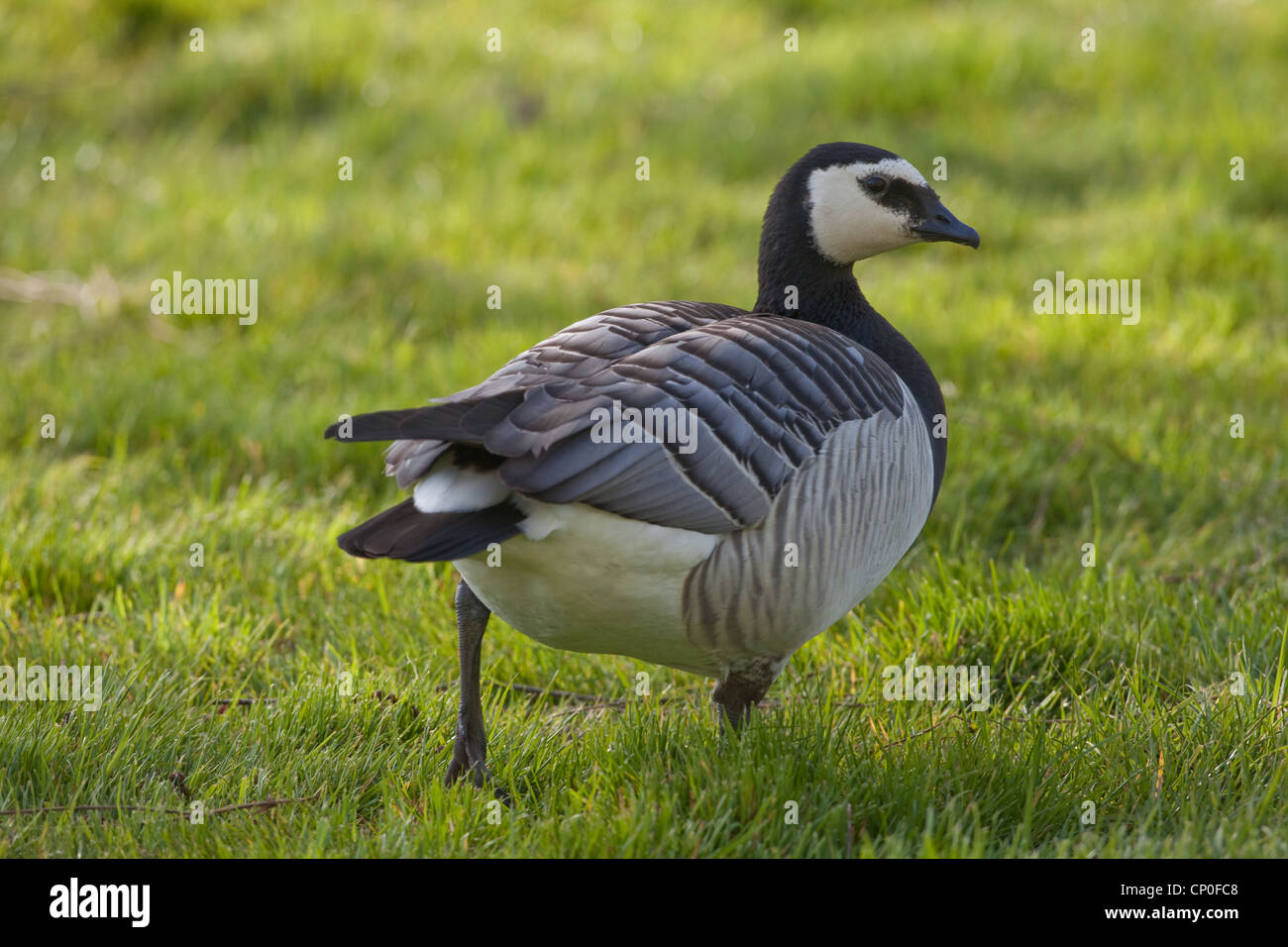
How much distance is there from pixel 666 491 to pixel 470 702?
82 cm

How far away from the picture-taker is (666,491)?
308cm

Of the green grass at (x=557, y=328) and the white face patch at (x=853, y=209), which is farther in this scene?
the white face patch at (x=853, y=209)

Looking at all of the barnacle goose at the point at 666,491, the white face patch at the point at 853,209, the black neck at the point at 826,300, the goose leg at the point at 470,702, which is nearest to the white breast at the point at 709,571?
the barnacle goose at the point at 666,491

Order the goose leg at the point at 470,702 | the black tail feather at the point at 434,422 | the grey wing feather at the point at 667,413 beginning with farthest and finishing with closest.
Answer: the goose leg at the point at 470,702, the grey wing feather at the point at 667,413, the black tail feather at the point at 434,422

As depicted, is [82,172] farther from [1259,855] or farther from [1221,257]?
[1259,855]

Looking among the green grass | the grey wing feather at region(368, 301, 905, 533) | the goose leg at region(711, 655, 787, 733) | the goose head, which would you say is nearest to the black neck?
the goose head

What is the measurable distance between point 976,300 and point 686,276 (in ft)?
4.79

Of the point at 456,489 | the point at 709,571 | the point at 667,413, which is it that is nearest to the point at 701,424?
the point at 667,413

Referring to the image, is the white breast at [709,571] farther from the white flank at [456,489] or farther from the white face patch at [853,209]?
the white face patch at [853,209]

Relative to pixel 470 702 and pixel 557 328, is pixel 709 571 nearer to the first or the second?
pixel 470 702

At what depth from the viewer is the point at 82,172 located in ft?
27.7

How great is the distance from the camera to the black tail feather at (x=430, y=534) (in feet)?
9.35

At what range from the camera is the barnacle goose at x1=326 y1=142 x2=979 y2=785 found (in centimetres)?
298
